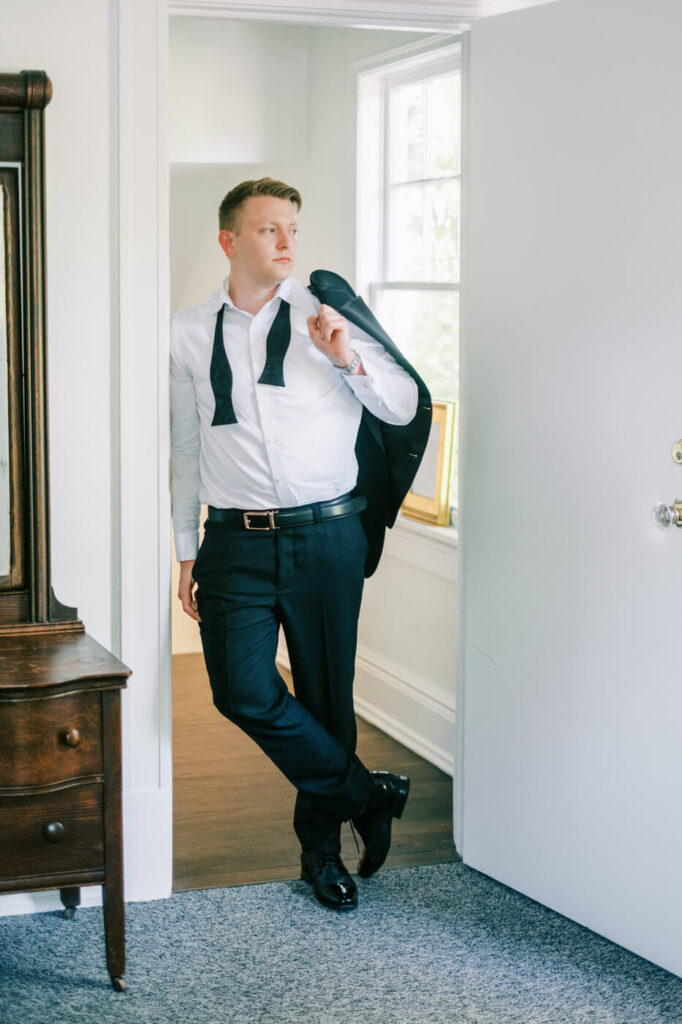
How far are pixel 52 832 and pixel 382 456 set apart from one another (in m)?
1.22

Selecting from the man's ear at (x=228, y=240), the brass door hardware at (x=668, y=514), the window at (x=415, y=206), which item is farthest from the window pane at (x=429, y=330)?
the brass door hardware at (x=668, y=514)

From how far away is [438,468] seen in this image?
13.3ft

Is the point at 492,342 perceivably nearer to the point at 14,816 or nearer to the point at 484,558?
the point at 484,558

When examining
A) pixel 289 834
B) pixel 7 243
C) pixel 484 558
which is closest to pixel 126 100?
pixel 7 243

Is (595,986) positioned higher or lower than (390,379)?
lower

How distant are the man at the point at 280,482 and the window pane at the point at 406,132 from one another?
50.0 inches

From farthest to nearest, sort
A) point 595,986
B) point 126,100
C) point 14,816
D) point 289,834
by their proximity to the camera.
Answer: point 289,834, point 126,100, point 595,986, point 14,816

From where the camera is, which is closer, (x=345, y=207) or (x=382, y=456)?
(x=382, y=456)

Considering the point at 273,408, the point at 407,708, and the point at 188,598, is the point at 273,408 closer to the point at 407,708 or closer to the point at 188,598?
the point at 188,598

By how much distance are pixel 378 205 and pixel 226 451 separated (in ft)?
5.58

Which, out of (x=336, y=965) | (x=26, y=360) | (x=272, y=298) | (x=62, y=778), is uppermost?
(x=272, y=298)

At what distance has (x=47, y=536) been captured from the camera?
2744 mm

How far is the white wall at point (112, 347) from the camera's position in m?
2.80

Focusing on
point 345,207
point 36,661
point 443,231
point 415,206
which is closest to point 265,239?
point 36,661
